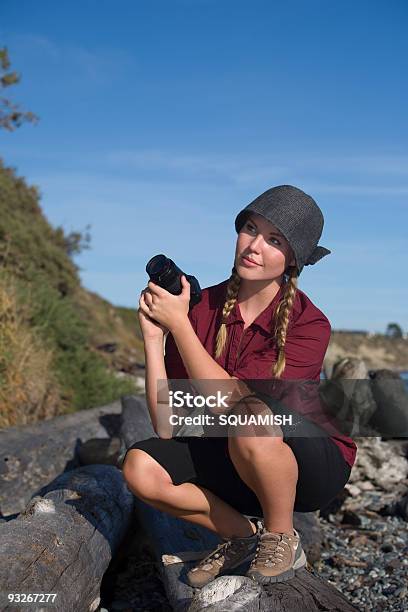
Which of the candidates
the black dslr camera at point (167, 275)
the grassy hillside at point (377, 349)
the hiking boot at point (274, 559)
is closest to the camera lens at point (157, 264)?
the black dslr camera at point (167, 275)

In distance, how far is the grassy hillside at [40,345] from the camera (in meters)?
7.84

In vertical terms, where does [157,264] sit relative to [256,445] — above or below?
above

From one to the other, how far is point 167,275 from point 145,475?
3.22ft

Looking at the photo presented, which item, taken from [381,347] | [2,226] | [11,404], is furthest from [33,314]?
[381,347]

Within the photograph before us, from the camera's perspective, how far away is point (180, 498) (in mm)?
3615

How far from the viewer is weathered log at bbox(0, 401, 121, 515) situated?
5875 millimetres

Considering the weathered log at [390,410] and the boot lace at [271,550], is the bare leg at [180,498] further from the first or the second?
the weathered log at [390,410]

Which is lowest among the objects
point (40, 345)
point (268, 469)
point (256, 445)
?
point (268, 469)

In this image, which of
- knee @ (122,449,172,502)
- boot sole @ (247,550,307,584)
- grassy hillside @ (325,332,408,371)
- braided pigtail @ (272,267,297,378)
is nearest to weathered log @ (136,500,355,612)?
boot sole @ (247,550,307,584)

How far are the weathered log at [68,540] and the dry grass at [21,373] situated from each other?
2961 mm

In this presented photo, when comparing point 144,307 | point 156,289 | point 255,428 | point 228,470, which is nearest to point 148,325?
point 144,307

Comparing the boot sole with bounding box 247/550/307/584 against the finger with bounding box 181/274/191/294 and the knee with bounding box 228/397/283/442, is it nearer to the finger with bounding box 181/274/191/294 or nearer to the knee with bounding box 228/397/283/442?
the knee with bounding box 228/397/283/442

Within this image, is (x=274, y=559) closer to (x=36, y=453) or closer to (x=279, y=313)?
(x=279, y=313)

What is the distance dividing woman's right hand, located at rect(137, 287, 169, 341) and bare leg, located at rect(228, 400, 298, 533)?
20.6 inches
